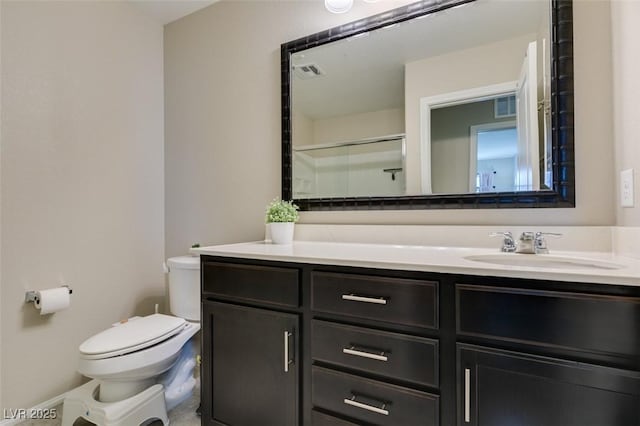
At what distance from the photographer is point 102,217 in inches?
76.5

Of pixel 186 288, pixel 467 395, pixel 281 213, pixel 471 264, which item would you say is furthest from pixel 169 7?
pixel 467 395

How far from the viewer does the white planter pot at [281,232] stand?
160cm

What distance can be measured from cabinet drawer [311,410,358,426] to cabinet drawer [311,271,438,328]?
36 cm

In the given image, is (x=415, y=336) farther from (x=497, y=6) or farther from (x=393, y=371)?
(x=497, y=6)

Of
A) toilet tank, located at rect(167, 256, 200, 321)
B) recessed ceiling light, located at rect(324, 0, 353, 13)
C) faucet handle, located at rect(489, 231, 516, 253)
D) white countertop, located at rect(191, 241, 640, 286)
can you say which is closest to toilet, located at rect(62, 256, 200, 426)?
toilet tank, located at rect(167, 256, 200, 321)

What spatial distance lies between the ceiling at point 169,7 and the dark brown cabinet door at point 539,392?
2.50 metres

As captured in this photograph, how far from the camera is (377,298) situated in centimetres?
100

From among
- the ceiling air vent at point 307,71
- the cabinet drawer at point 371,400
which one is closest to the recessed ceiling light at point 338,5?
the ceiling air vent at point 307,71

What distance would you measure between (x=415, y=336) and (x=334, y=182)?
38.1 inches

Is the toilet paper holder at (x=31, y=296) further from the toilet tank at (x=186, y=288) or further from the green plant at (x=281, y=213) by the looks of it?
the green plant at (x=281, y=213)

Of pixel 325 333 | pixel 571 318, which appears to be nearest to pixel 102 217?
pixel 325 333

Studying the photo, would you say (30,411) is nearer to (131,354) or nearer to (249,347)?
(131,354)

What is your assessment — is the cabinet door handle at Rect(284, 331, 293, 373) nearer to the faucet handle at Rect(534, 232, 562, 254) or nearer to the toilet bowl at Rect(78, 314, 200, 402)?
the toilet bowl at Rect(78, 314, 200, 402)

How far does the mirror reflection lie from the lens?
129 centimetres
